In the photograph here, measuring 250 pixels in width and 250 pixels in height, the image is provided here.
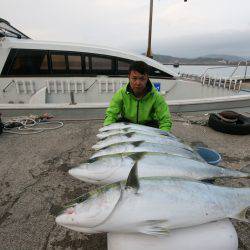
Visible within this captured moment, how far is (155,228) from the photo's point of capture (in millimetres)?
1932

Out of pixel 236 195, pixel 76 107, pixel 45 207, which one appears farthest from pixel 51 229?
pixel 76 107

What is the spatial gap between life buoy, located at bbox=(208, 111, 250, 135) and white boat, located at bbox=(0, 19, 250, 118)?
5.58 feet

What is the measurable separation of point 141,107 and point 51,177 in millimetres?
1880

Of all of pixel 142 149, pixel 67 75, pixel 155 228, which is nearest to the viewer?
pixel 155 228

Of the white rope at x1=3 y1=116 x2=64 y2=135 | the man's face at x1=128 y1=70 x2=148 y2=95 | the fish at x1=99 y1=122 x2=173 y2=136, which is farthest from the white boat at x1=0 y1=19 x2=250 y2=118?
the fish at x1=99 y1=122 x2=173 y2=136

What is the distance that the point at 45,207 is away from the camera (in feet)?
11.1

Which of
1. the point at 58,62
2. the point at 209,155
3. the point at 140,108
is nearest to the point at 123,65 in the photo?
the point at 58,62

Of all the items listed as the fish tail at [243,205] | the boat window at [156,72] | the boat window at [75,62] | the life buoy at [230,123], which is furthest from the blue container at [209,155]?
the boat window at [75,62]

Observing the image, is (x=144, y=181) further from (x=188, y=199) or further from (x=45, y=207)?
(x=45, y=207)

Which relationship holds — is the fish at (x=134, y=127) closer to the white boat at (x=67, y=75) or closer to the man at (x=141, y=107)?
the man at (x=141, y=107)

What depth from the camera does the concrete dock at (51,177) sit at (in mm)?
2832

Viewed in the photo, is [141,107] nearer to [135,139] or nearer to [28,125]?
[135,139]

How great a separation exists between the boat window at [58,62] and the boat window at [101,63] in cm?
97

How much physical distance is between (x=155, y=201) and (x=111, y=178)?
0.71 metres
